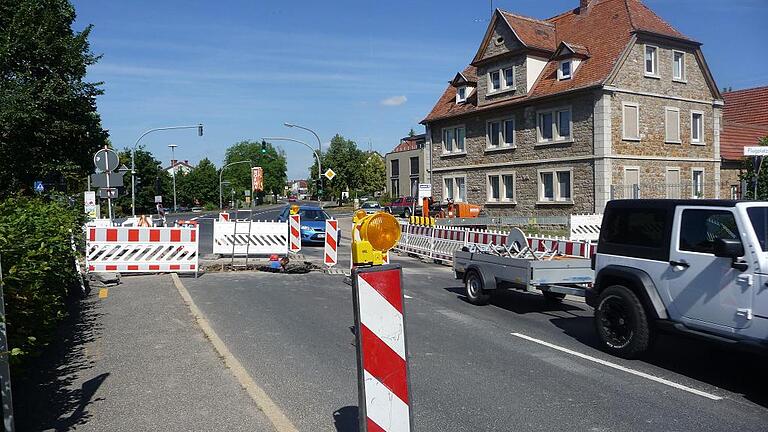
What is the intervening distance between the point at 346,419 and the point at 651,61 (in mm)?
33957

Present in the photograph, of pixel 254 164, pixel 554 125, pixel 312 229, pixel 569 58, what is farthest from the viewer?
pixel 254 164

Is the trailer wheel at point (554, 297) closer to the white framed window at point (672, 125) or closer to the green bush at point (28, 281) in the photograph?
the green bush at point (28, 281)

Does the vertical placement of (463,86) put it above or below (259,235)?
above

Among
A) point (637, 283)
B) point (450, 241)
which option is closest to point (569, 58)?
point (450, 241)

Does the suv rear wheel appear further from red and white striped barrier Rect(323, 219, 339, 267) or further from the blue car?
the blue car

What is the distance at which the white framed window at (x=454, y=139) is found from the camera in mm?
41938

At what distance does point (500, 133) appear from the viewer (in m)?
38.7

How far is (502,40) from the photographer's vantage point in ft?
124

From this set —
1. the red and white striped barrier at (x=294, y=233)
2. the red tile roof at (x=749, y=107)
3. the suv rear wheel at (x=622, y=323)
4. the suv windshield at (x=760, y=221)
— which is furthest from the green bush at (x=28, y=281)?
the red tile roof at (x=749, y=107)

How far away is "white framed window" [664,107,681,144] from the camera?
116ft

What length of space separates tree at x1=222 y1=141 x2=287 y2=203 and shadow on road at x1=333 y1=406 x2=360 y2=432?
433ft

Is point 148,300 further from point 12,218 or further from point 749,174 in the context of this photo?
point 749,174

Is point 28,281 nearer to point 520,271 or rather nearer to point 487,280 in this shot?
point 520,271

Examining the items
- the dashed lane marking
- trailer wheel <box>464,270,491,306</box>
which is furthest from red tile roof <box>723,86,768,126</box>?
the dashed lane marking
